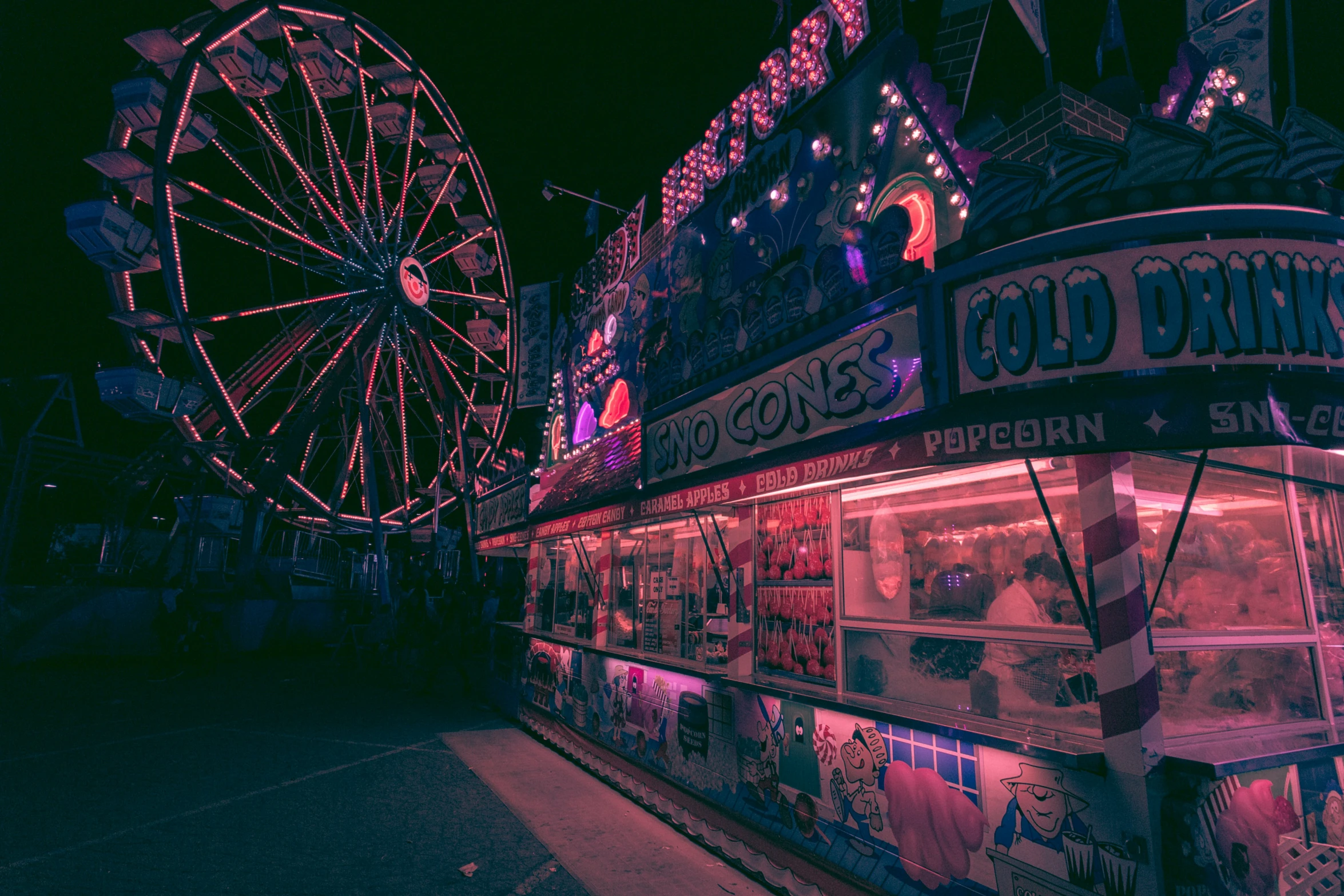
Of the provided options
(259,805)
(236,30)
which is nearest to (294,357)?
(236,30)

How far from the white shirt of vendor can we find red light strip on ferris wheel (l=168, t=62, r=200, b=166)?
17.5 metres

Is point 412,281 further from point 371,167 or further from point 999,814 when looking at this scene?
point 999,814

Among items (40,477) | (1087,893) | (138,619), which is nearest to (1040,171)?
(1087,893)

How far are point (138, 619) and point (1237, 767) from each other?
24.6 m

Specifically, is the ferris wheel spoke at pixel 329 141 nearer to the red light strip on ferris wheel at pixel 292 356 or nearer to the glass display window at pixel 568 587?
the red light strip on ferris wheel at pixel 292 356

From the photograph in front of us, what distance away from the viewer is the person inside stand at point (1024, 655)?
412cm

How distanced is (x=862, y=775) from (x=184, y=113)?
17984 millimetres

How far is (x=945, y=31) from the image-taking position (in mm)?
5309

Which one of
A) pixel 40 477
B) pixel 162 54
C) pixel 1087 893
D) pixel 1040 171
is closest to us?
pixel 1087 893

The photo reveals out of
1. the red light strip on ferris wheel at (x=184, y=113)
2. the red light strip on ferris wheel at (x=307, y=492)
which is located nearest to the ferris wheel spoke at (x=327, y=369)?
the red light strip on ferris wheel at (x=307, y=492)

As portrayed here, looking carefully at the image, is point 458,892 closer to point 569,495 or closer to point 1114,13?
point 569,495

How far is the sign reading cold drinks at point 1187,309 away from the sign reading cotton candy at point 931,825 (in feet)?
7.80

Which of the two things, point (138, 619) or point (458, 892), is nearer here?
point (458, 892)

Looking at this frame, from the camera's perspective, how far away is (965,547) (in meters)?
4.88
